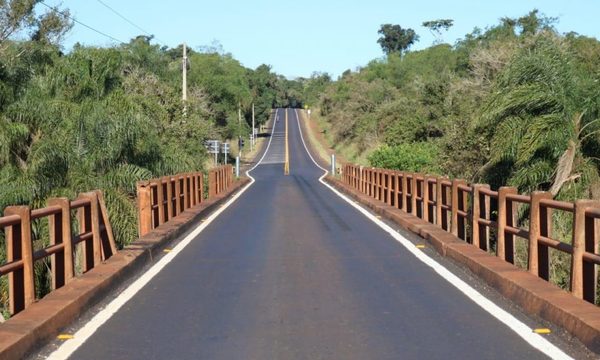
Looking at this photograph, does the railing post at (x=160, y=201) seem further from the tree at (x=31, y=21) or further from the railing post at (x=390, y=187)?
the tree at (x=31, y=21)

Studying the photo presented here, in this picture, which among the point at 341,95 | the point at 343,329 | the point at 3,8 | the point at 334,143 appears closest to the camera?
the point at 343,329

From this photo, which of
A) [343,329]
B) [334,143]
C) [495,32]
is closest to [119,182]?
[343,329]

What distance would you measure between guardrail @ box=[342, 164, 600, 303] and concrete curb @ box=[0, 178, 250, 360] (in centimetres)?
496

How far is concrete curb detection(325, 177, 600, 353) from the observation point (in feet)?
20.5

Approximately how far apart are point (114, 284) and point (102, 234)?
76.6 inches

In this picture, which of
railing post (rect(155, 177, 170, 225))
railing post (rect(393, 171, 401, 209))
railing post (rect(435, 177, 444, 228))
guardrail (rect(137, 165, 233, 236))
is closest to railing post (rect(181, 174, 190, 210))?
guardrail (rect(137, 165, 233, 236))

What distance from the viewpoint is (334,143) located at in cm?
11531

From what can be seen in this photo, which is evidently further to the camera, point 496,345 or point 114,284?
point 114,284

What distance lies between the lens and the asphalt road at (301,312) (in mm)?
6203

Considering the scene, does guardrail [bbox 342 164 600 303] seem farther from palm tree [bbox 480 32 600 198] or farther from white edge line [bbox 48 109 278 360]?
white edge line [bbox 48 109 278 360]

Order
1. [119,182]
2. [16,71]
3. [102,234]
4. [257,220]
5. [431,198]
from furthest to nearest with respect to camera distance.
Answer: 1. [16,71]
2. [119,182]
3. [257,220]
4. [431,198]
5. [102,234]

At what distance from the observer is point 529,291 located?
24.7 ft

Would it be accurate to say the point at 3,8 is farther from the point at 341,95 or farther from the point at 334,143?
the point at 341,95

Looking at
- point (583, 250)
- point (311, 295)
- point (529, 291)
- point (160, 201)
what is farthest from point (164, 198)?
point (583, 250)
